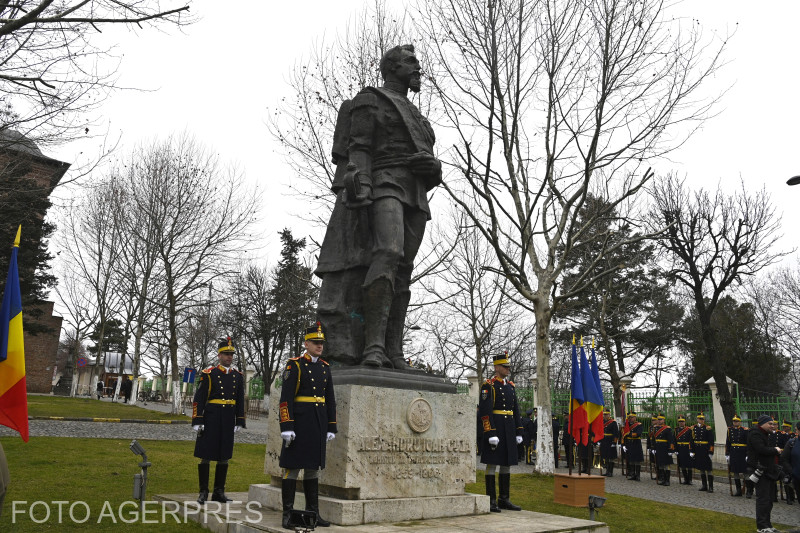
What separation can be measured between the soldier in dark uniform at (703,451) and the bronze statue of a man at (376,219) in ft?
39.7

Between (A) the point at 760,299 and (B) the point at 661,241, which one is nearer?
(B) the point at 661,241

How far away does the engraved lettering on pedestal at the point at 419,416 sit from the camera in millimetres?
5836

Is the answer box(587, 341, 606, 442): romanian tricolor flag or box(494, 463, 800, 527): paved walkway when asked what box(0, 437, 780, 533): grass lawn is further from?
box(494, 463, 800, 527): paved walkway

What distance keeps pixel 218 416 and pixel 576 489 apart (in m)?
5.62

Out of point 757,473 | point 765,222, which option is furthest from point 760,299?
point 757,473

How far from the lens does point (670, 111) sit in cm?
1330

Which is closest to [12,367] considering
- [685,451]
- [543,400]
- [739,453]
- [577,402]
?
[577,402]

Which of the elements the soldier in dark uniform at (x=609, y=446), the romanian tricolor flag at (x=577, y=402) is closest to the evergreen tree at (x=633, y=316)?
the soldier in dark uniform at (x=609, y=446)

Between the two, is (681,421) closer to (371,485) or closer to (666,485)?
(666,485)

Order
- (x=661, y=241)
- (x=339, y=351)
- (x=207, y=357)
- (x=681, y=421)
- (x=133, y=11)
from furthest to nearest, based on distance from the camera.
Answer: (x=207, y=357) < (x=661, y=241) < (x=681, y=421) < (x=133, y=11) < (x=339, y=351)

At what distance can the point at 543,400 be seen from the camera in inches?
552

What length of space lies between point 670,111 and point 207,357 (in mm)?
39478

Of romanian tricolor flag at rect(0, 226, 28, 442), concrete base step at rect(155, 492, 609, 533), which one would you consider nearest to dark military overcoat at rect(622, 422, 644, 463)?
concrete base step at rect(155, 492, 609, 533)

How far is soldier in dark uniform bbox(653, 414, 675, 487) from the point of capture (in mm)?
16000
